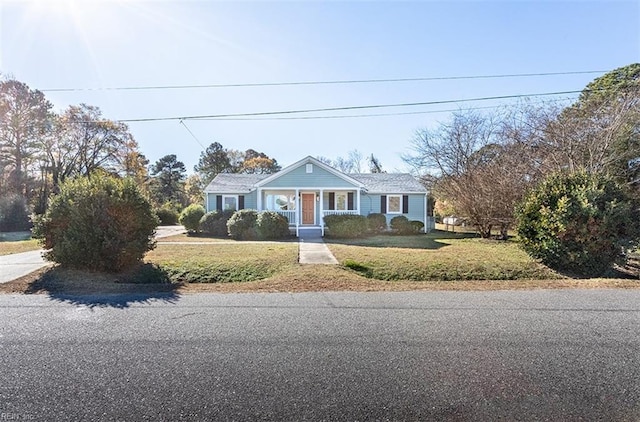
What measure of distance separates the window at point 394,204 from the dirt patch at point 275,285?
45.2 feet

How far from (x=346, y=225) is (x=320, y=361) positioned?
14.0m

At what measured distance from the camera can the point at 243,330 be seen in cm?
414

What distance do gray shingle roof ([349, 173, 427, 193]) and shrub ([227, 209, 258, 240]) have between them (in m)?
7.44

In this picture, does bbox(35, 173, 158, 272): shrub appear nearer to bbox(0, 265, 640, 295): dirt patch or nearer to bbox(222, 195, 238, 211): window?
bbox(0, 265, 640, 295): dirt patch

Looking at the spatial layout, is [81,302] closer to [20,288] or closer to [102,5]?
[20,288]

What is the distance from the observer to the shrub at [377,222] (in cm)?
1952

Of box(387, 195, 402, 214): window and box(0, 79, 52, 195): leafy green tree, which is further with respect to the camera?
box(0, 79, 52, 195): leafy green tree

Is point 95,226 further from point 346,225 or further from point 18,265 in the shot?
point 346,225

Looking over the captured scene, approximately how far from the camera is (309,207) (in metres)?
20.9

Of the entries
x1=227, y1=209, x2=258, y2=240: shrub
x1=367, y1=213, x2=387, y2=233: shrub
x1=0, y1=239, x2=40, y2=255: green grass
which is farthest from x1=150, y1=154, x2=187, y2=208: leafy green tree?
x1=367, y1=213, x2=387, y2=233: shrub

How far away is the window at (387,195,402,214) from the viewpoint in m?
21.2

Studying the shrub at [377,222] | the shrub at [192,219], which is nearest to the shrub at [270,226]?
the shrub at [192,219]

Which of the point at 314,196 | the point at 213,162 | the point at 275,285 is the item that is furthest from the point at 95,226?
the point at 213,162

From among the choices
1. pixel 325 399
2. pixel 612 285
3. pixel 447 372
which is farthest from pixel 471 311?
pixel 612 285
